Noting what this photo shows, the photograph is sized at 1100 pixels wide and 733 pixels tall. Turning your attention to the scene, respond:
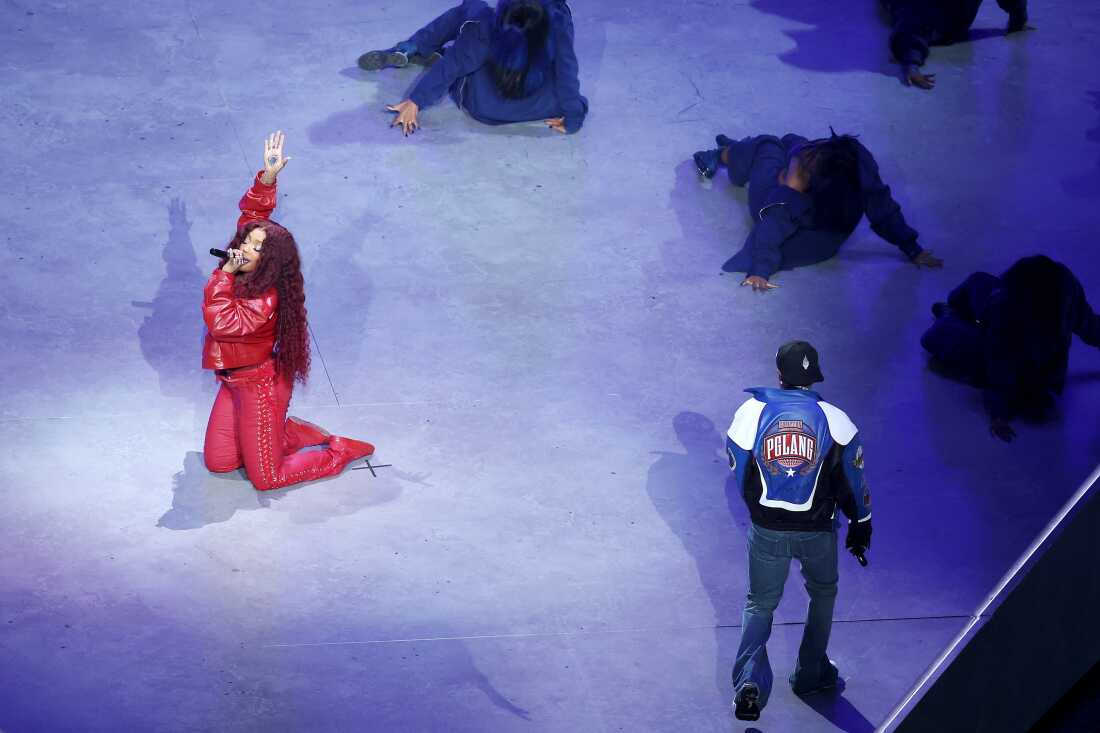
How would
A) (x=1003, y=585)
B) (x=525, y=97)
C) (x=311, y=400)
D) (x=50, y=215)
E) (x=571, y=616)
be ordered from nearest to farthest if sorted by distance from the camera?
(x=1003, y=585)
(x=571, y=616)
(x=311, y=400)
(x=50, y=215)
(x=525, y=97)

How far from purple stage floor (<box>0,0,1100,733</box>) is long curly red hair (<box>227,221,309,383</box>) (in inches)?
25.6

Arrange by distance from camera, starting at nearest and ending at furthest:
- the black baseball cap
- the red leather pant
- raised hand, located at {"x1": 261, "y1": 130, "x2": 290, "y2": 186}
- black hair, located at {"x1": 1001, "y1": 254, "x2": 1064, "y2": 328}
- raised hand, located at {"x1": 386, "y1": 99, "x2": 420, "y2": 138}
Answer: the black baseball cap < the red leather pant < raised hand, located at {"x1": 261, "y1": 130, "x2": 290, "y2": 186} < black hair, located at {"x1": 1001, "y1": 254, "x2": 1064, "y2": 328} < raised hand, located at {"x1": 386, "y1": 99, "x2": 420, "y2": 138}

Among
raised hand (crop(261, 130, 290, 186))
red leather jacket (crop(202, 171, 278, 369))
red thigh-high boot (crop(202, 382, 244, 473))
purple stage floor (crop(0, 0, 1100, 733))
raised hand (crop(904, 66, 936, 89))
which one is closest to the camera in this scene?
purple stage floor (crop(0, 0, 1100, 733))

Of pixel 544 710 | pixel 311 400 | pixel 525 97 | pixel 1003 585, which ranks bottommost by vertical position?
pixel 544 710

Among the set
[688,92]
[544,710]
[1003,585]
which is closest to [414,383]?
[544,710]

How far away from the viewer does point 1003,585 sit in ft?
6.95

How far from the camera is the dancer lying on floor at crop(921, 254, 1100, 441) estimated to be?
20.9 feet

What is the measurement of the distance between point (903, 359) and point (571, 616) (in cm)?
258

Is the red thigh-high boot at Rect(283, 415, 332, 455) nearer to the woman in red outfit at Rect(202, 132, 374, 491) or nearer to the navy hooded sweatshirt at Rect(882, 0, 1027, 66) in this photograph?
the woman in red outfit at Rect(202, 132, 374, 491)

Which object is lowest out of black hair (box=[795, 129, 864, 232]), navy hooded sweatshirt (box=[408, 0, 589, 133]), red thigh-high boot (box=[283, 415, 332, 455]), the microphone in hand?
red thigh-high boot (box=[283, 415, 332, 455])

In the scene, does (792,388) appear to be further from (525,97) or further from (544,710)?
(525,97)

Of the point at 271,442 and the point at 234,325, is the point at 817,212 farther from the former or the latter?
the point at 234,325

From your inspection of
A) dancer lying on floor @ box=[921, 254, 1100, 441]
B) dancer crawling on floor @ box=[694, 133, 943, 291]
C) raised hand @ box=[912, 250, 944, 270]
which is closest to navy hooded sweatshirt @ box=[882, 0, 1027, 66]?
dancer crawling on floor @ box=[694, 133, 943, 291]

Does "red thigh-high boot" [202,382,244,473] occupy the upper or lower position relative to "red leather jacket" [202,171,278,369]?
lower
